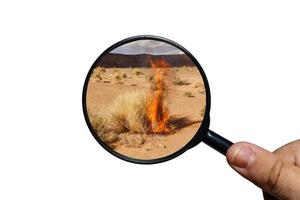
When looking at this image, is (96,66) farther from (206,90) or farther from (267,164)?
(267,164)

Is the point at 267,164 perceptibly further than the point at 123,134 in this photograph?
No

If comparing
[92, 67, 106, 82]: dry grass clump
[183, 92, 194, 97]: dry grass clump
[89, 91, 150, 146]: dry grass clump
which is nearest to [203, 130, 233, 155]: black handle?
[183, 92, 194, 97]: dry grass clump

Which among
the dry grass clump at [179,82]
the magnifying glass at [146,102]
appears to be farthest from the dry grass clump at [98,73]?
the dry grass clump at [179,82]

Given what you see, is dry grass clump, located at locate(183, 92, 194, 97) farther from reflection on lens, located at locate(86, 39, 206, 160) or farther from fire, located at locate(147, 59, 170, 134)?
fire, located at locate(147, 59, 170, 134)

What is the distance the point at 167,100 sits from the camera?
7.45 ft

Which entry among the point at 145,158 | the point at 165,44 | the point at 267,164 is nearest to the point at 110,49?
the point at 165,44

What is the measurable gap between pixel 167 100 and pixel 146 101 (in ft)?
0.37

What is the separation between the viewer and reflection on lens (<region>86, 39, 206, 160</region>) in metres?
2.23

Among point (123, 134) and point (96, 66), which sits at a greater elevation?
point (96, 66)

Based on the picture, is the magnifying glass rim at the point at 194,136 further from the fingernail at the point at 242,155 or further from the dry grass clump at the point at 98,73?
the fingernail at the point at 242,155

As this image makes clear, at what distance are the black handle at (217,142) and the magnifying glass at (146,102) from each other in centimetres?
7

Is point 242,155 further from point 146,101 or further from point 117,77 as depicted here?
point 117,77

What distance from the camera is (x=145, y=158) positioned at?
227 centimetres

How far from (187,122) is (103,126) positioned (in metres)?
0.44
